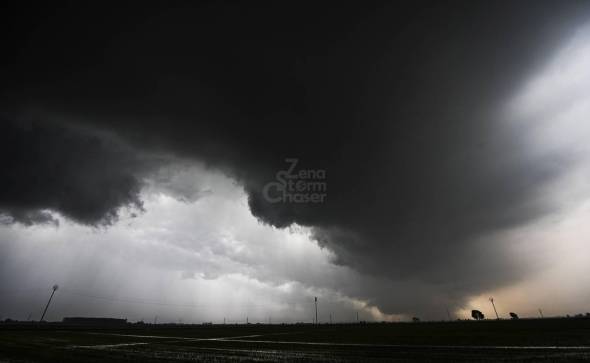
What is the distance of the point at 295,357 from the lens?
31.5 metres

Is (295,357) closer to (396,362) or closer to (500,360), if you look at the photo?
(396,362)

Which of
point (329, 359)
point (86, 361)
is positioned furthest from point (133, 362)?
point (329, 359)

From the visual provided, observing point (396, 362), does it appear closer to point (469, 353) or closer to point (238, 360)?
point (469, 353)

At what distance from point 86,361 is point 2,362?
6544 millimetres

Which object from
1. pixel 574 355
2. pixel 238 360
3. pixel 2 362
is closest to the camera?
pixel 2 362

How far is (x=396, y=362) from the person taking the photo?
26.6 m

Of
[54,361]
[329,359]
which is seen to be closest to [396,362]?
[329,359]

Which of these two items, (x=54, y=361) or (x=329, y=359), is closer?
(x=54, y=361)

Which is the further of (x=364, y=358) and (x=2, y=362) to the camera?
(x=364, y=358)

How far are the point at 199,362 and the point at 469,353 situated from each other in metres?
27.4

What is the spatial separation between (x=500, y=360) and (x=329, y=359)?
1517 cm

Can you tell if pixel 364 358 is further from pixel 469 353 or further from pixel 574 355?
pixel 574 355

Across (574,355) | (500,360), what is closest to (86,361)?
(500,360)

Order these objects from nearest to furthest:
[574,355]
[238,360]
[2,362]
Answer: [2,362] → [574,355] → [238,360]
